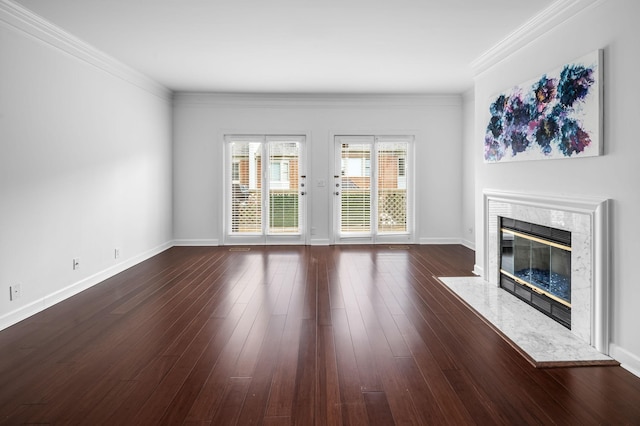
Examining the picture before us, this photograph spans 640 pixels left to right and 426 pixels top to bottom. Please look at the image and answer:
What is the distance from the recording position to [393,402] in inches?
81.6

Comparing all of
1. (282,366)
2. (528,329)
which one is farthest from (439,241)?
(282,366)

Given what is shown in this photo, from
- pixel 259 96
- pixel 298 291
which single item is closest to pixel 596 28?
pixel 298 291

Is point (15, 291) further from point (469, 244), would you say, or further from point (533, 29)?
point (469, 244)

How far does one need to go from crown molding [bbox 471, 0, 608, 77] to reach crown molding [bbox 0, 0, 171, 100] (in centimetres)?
467

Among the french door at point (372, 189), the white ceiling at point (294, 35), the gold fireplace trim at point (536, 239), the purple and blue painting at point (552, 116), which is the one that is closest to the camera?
the purple and blue painting at point (552, 116)

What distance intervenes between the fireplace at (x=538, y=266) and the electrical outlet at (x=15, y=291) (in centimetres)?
473

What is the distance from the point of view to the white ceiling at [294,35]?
11.2ft

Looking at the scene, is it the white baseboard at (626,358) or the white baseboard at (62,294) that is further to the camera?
the white baseboard at (62,294)

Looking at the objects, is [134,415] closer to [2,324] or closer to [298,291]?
[2,324]

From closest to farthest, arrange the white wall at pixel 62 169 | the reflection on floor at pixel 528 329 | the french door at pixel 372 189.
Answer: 1. the reflection on floor at pixel 528 329
2. the white wall at pixel 62 169
3. the french door at pixel 372 189

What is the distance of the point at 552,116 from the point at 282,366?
3034mm

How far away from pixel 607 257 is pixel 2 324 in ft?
15.6

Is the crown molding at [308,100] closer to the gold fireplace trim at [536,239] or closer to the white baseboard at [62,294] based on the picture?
the white baseboard at [62,294]

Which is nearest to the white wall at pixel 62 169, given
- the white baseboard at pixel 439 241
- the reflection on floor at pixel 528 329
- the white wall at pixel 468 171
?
the reflection on floor at pixel 528 329
